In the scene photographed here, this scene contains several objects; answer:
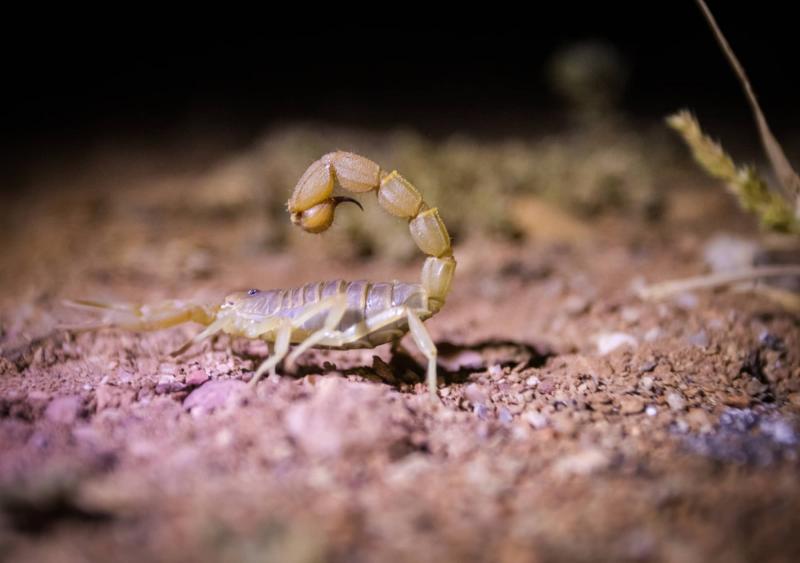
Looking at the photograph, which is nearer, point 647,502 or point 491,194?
point 647,502

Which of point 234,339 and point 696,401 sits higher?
Answer: point 234,339

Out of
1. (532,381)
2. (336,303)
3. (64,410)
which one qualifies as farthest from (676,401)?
(64,410)

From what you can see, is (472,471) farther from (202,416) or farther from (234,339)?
(234,339)

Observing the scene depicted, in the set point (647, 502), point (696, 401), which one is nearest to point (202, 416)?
point (647, 502)

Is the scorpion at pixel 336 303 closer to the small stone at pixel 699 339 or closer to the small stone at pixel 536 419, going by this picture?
the small stone at pixel 536 419

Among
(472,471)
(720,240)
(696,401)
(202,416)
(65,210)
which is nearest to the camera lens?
(472,471)

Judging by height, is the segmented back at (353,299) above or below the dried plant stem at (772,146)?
below

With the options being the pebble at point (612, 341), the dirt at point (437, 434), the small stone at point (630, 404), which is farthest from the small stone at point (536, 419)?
the pebble at point (612, 341)
